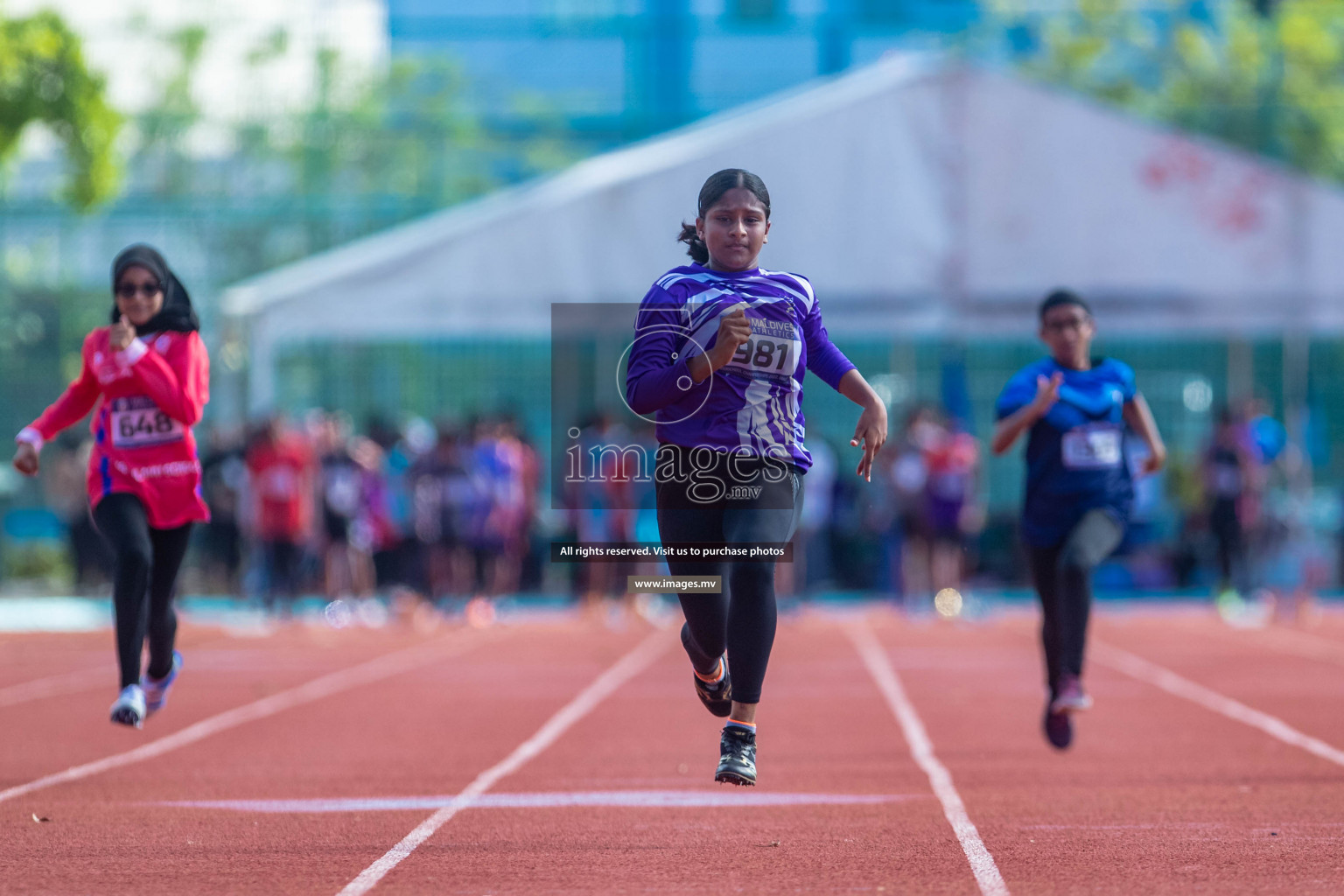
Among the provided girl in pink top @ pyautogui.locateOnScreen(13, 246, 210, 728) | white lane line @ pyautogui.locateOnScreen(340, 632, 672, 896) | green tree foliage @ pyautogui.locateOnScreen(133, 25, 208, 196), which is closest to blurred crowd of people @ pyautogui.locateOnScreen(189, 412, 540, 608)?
white lane line @ pyautogui.locateOnScreen(340, 632, 672, 896)

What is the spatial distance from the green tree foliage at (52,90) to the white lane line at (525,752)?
6362 millimetres

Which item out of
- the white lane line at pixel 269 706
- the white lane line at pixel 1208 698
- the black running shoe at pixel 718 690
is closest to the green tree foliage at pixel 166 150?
the white lane line at pixel 269 706

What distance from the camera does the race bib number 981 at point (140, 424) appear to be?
726cm

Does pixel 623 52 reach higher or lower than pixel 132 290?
higher

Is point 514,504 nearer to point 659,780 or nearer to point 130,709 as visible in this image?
point 659,780

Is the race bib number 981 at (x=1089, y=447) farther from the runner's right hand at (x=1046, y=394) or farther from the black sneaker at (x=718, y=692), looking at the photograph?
the black sneaker at (x=718, y=692)

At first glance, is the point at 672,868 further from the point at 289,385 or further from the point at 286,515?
the point at 289,385

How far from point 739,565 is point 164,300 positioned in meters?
2.80

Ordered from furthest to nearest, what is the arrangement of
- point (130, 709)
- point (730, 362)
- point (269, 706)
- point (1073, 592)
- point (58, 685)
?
point (58, 685) < point (269, 706) < point (1073, 592) < point (130, 709) < point (730, 362)

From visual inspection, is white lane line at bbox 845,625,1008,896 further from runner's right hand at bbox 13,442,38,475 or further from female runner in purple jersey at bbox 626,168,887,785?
runner's right hand at bbox 13,442,38,475

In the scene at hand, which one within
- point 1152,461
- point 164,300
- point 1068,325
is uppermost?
point 164,300

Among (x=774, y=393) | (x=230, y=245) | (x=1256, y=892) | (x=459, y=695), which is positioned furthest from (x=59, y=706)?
(x=230, y=245)

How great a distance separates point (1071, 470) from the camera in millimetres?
8445

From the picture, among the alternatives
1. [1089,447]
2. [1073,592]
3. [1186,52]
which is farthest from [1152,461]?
[1186,52]
